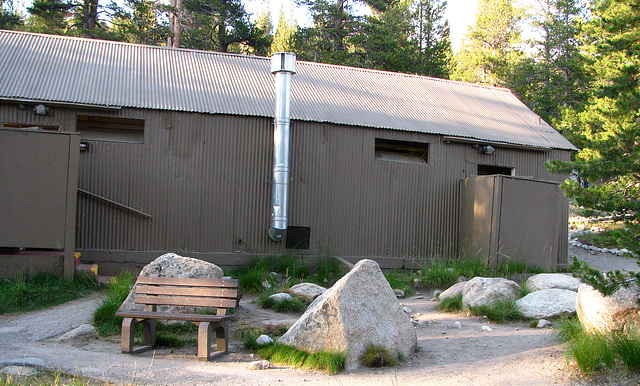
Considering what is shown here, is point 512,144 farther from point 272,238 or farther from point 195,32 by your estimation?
point 195,32

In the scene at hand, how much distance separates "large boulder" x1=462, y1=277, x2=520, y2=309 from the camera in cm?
853

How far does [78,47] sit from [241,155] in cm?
497

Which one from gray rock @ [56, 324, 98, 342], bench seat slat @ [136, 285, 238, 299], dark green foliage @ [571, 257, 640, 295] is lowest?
gray rock @ [56, 324, 98, 342]

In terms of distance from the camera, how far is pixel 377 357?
19.4ft

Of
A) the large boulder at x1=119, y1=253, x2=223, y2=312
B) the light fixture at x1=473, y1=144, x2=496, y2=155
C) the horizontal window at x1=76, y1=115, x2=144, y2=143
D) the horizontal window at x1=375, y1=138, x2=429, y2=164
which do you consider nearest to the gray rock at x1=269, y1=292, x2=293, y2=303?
the large boulder at x1=119, y1=253, x2=223, y2=312

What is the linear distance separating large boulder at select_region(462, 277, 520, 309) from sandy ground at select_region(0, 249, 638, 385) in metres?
0.55

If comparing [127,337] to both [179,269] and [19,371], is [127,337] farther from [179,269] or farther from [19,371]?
[179,269]

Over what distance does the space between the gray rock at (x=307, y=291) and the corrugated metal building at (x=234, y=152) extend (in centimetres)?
292

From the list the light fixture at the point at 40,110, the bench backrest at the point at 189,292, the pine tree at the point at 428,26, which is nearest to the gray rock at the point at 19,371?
the bench backrest at the point at 189,292

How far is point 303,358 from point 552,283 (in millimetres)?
5392

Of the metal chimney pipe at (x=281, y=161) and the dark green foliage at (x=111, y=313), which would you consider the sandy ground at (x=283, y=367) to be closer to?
the dark green foliage at (x=111, y=313)

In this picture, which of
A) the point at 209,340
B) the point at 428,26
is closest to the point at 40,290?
the point at 209,340

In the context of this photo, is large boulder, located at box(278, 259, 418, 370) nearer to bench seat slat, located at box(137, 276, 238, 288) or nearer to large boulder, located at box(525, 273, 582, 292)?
bench seat slat, located at box(137, 276, 238, 288)

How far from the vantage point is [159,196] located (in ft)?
37.6
